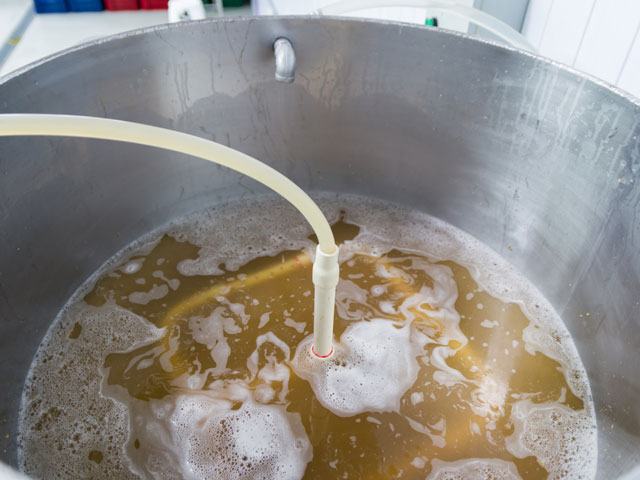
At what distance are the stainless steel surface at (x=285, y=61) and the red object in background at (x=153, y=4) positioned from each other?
1604mm

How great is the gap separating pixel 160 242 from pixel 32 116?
1.87 feet

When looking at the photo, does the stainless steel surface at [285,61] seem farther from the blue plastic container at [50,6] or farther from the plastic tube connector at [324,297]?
the blue plastic container at [50,6]

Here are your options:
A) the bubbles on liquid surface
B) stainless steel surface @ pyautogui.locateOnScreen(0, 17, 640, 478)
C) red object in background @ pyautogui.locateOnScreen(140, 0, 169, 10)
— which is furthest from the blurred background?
red object in background @ pyautogui.locateOnScreen(140, 0, 169, 10)

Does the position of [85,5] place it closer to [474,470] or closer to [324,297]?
[324,297]

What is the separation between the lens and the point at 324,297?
2.33 feet

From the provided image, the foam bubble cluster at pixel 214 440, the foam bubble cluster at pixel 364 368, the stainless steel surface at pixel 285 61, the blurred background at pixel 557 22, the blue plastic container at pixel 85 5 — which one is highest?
the blurred background at pixel 557 22

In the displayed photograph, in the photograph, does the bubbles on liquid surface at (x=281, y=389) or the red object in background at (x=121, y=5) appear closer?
the bubbles on liquid surface at (x=281, y=389)

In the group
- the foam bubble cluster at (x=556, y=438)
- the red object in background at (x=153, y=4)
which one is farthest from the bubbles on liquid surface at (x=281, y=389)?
the red object in background at (x=153, y=4)

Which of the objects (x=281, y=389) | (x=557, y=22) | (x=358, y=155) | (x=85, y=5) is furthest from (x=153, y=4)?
(x=281, y=389)

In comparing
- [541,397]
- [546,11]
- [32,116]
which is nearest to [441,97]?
[546,11]

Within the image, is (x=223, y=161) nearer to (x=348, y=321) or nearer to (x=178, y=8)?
(x=348, y=321)

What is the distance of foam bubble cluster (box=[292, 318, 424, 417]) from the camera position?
2.61 feet

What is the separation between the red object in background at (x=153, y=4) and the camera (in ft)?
7.39

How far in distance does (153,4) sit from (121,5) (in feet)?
0.43
